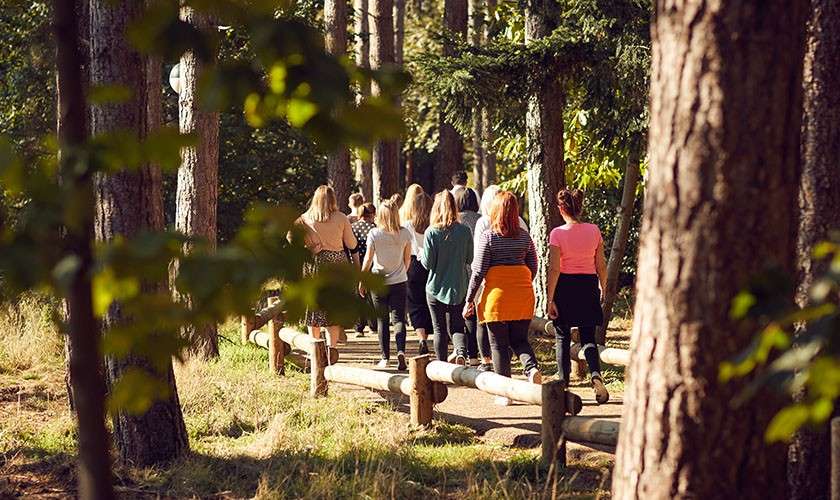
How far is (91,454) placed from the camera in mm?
2855

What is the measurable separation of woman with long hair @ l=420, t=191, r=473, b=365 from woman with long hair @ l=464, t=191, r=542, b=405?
110cm

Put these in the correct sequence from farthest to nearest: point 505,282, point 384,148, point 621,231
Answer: point 384,148, point 621,231, point 505,282

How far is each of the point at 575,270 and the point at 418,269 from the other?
9.69ft

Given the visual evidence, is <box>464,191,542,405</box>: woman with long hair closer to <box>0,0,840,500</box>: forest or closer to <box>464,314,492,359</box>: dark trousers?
<box>0,0,840,500</box>: forest

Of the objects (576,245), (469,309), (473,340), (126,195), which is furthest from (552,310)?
(126,195)

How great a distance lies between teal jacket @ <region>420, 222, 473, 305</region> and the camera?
1238 cm

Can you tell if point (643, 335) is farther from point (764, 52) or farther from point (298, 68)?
point (298, 68)

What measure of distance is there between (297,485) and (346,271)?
207 inches

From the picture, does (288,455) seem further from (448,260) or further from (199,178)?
(199,178)

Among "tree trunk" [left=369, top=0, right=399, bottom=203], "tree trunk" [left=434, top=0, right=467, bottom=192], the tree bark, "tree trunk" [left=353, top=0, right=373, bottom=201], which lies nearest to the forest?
the tree bark

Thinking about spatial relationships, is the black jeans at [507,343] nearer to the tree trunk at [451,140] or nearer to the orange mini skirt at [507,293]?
the orange mini skirt at [507,293]

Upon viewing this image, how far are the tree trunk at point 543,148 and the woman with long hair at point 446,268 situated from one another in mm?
4445

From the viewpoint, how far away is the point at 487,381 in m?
10.2

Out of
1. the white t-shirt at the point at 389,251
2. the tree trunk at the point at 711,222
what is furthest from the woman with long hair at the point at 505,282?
the tree trunk at the point at 711,222
